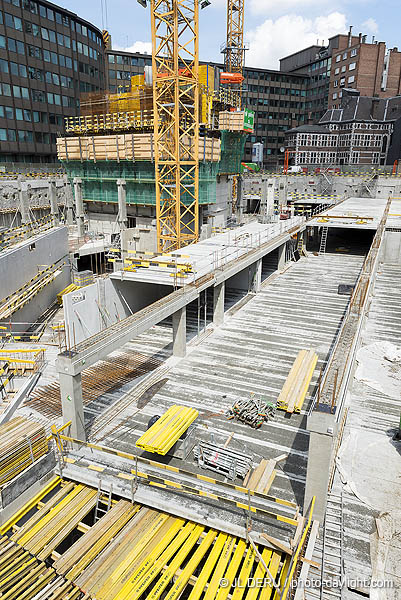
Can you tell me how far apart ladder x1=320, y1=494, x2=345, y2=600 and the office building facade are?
56.0m

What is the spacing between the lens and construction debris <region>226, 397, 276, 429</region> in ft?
43.5

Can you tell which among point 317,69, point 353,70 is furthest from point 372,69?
point 317,69

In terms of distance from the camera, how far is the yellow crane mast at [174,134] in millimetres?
32219

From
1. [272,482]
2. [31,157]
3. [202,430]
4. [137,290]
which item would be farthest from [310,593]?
[31,157]

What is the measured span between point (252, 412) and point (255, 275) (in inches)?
571

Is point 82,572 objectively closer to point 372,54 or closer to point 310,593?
point 310,593

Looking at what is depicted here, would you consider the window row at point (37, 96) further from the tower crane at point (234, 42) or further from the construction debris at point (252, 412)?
the construction debris at point (252, 412)

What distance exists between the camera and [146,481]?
9.84m

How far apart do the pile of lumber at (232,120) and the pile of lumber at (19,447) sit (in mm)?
39318

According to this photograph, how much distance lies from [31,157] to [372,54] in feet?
232

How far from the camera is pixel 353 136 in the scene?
7575cm

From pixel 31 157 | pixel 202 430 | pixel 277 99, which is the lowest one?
pixel 202 430

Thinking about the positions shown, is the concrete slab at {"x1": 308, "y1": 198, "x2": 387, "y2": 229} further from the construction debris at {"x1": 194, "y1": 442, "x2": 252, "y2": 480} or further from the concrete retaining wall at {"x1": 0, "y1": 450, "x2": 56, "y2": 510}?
the concrete retaining wall at {"x1": 0, "y1": 450, "x2": 56, "y2": 510}

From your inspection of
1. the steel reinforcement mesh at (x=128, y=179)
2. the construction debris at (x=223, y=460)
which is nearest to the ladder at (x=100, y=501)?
the construction debris at (x=223, y=460)
